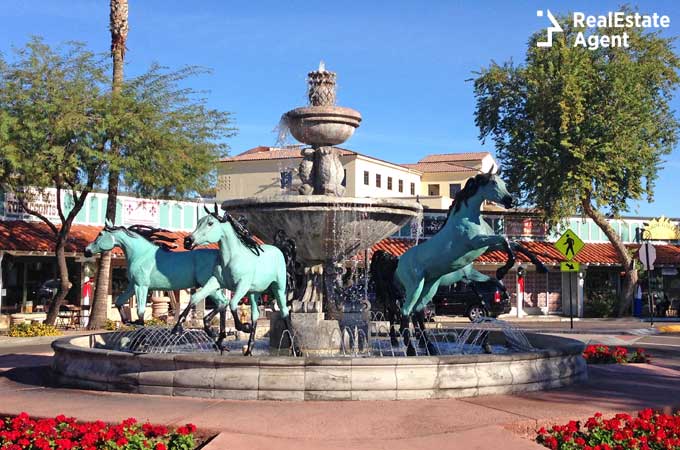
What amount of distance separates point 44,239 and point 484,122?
22.9 meters

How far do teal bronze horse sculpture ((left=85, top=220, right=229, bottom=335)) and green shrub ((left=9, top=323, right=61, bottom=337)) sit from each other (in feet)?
41.0

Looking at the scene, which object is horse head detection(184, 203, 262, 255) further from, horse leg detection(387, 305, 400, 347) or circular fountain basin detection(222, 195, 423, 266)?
horse leg detection(387, 305, 400, 347)

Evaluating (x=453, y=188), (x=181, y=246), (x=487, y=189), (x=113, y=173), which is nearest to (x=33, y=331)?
(x=113, y=173)

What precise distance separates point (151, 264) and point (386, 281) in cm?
405

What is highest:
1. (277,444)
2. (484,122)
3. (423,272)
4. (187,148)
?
(484,122)

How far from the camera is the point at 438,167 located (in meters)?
68.9

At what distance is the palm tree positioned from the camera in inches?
1068

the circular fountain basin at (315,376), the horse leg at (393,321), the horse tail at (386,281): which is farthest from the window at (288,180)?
the circular fountain basin at (315,376)

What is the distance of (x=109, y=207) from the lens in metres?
26.9

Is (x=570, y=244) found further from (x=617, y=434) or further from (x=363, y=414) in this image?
(x=617, y=434)

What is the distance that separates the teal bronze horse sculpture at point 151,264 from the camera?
13.0 meters

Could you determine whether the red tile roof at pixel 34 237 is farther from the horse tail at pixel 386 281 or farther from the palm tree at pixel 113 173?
the horse tail at pixel 386 281

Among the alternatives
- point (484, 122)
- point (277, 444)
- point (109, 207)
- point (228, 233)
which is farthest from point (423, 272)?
point (484, 122)

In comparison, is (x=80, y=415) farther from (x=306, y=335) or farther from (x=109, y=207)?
(x=109, y=207)
